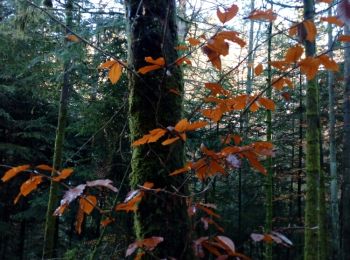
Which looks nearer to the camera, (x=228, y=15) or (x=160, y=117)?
(x=228, y=15)

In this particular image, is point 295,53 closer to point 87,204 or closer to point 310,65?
point 310,65

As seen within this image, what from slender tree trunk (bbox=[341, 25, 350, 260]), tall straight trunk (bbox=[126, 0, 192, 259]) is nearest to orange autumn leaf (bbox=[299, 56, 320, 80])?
tall straight trunk (bbox=[126, 0, 192, 259])

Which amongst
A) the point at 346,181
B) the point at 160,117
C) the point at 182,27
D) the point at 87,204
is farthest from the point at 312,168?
the point at 346,181

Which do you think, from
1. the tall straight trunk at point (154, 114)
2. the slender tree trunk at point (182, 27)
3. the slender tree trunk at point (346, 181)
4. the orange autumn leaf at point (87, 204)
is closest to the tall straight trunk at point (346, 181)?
the slender tree trunk at point (346, 181)

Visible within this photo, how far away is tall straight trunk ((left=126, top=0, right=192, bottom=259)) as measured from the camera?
1352 mm

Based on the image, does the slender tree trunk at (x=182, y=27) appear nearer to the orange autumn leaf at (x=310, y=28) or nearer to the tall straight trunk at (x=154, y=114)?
A: the tall straight trunk at (x=154, y=114)

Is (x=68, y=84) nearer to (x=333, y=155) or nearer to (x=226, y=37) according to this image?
(x=226, y=37)

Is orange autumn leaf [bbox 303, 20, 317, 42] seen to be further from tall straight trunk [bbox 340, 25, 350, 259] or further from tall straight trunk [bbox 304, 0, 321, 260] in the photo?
tall straight trunk [bbox 340, 25, 350, 259]

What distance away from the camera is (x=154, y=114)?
150cm

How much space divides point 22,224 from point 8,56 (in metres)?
6.95

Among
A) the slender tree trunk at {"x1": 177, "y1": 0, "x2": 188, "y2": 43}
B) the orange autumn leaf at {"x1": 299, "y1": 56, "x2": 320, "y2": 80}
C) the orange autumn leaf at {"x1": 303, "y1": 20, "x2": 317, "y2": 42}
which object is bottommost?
the orange autumn leaf at {"x1": 299, "y1": 56, "x2": 320, "y2": 80}

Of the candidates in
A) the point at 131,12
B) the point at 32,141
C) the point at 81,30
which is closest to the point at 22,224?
the point at 32,141

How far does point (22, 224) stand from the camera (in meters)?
14.2

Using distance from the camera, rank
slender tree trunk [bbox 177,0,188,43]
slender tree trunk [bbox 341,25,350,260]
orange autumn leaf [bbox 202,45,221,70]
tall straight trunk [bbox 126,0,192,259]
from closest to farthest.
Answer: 1. orange autumn leaf [bbox 202,45,221,70]
2. tall straight trunk [bbox 126,0,192,259]
3. slender tree trunk [bbox 177,0,188,43]
4. slender tree trunk [bbox 341,25,350,260]
